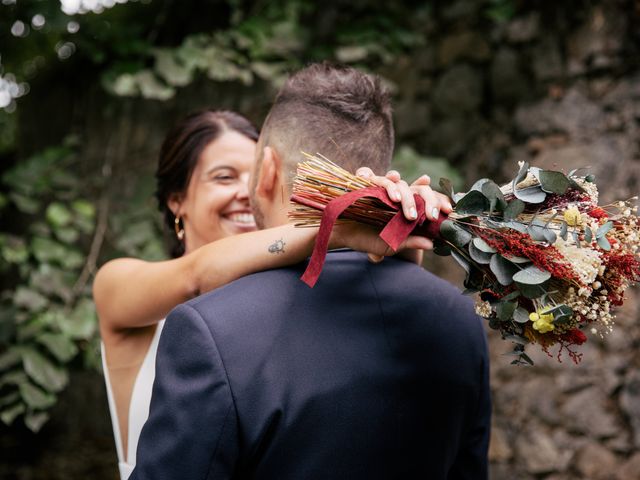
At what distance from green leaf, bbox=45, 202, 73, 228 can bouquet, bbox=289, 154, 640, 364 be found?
2.30 meters

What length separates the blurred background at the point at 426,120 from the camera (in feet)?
9.27

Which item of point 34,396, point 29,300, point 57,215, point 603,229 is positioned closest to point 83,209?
point 57,215

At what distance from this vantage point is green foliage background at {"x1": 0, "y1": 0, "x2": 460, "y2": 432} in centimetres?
277

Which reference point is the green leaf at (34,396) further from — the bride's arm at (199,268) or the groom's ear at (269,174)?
the groom's ear at (269,174)

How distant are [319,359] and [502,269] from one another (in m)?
0.38

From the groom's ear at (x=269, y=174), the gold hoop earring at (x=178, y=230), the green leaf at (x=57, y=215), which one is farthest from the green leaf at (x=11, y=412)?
the groom's ear at (x=269, y=174)

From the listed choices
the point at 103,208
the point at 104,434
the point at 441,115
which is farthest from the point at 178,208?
the point at 104,434

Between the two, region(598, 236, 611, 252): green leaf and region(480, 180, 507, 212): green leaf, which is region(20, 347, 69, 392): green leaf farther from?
region(598, 236, 611, 252): green leaf

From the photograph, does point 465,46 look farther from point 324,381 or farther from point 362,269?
point 324,381

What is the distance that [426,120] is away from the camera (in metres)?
3.56

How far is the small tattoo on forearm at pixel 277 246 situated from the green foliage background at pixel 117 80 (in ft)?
6.01

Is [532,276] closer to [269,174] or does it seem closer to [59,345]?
[269,174]

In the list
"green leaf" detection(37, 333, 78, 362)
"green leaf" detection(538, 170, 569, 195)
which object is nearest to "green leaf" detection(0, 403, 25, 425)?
"green leaf" detection(37, 333, 78, 362)

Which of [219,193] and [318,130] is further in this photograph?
[219,193]
